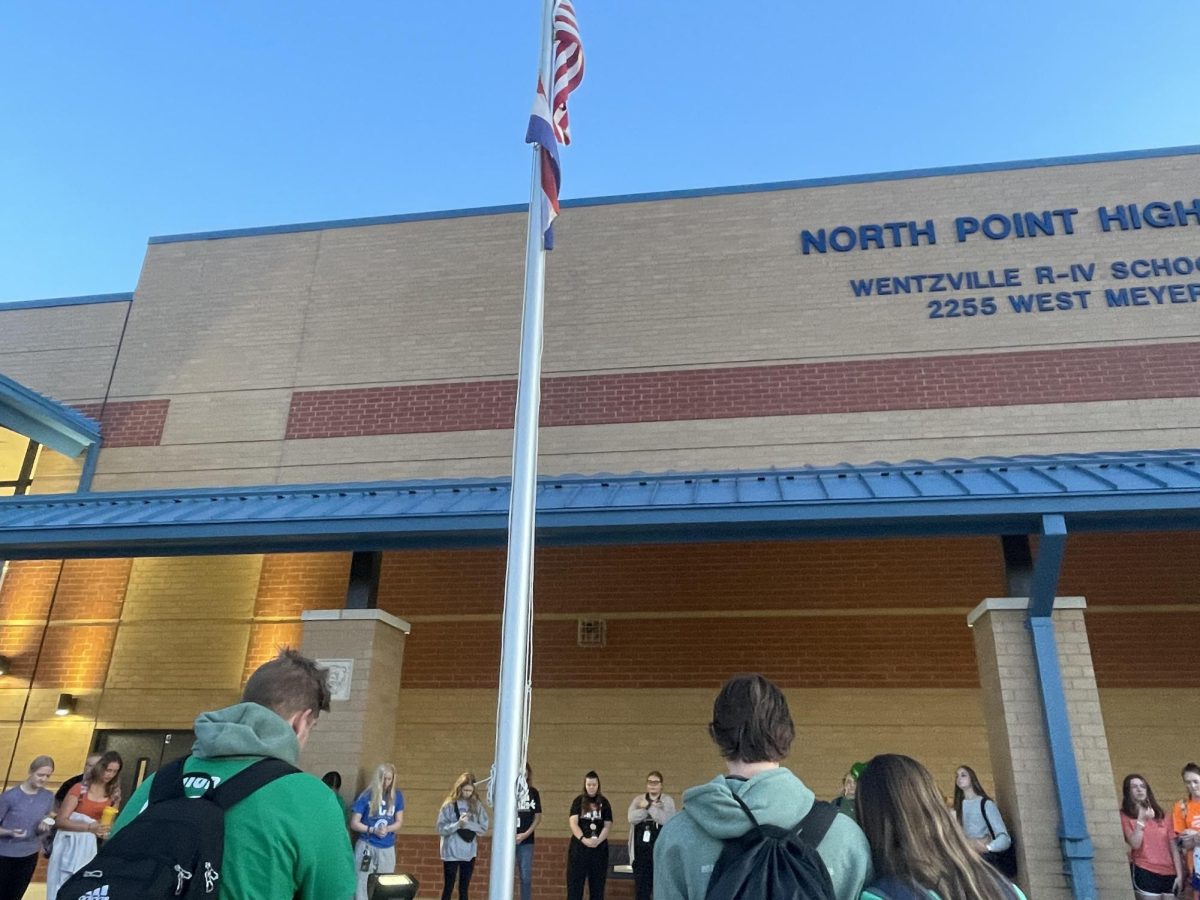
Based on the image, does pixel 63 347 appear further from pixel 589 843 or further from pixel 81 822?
pixel 589 843

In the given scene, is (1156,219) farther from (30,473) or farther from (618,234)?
(30,473)

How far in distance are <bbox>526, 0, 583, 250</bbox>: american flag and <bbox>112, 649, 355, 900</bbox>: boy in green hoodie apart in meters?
4.49

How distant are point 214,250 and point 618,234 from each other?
20.8ft

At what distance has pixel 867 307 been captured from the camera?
12.3m

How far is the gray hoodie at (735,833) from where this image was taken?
7.16ft

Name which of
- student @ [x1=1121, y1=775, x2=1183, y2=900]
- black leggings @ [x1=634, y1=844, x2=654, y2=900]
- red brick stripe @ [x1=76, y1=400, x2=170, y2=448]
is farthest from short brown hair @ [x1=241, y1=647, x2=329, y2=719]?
red brick stripe @ [x1=76, y1=400, x2=170, y2=448]

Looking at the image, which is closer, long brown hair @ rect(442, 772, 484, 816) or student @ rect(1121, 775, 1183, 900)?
student @ rect(1121, 775, 1183, 900)

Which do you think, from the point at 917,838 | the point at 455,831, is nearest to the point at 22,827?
the point at 455,831

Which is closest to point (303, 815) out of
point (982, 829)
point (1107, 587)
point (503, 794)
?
point (503, 794)

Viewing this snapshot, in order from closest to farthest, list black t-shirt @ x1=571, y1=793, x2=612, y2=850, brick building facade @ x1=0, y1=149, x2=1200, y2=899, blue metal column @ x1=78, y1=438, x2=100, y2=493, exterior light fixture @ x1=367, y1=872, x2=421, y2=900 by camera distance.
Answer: exterior light fixture @ x1=367, y1=872, x2=421, y2=900
black t-shirt @ x1=571, y1=793, x2=612, y2=850
brick building facade @ x1=0, y1=149, x2=1200, y2=899
blue metal column @ x1=78, y1=438, x2=100, y2=493

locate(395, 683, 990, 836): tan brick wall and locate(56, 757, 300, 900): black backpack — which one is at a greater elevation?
locate(395, 683, 990, 836): tan brick wall

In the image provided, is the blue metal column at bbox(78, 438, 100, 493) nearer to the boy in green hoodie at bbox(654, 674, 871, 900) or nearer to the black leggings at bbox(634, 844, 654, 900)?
the black leggings at bbox(634, 844, 654, 900)

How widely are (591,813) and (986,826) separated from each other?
348 centimetres

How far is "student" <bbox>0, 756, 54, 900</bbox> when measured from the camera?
7.23 m
